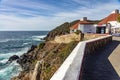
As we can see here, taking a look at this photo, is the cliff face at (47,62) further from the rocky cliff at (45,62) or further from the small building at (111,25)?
the small building at (111,25)

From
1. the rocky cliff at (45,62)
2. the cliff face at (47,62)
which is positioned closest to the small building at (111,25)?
the rocky cliff at (45,62)

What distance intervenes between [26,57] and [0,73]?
1083cm

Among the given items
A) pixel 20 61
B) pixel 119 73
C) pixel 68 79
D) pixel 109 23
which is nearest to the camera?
pixel 68 79

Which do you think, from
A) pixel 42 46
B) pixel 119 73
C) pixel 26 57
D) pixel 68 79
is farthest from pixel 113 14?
pixel 68 79

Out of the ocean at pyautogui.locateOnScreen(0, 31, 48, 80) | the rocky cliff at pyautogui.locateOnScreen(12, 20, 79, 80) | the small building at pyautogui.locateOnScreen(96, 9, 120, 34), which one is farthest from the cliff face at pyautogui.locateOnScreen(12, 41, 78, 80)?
the small building at pyautogui.locateOnScreen(96, 9, 120, 34)

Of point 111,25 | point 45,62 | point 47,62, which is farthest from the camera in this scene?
point 111,25

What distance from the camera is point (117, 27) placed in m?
45.7

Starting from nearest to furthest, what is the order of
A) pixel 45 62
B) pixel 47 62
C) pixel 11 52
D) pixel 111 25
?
pixel 45 62, pixel 47 62, pixel 111 25, pixel 11 52

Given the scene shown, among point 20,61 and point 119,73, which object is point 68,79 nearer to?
point 119,73

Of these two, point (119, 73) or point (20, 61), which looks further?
point (20, 61)

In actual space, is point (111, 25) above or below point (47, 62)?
above

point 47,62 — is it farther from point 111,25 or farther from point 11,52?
point 11,52

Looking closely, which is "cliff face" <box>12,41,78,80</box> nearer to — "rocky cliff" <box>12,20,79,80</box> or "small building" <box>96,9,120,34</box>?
"rocky cliff" <box>12,20,79,80</box>

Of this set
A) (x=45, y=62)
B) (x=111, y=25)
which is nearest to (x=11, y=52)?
(x=111, y=25)
